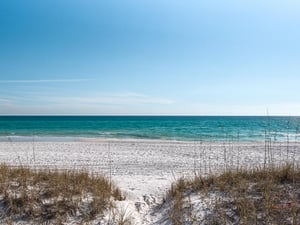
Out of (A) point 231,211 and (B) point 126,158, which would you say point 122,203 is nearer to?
(A) point 231,211

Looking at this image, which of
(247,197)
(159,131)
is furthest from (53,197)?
(159,131)

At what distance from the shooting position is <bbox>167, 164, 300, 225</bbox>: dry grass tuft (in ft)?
15.5

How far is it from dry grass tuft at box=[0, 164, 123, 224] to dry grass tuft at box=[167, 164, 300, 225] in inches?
53.0

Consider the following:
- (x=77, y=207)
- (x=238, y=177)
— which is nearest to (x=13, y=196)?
(x=77, y=207)

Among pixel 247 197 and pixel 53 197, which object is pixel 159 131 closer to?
pixel 53 197

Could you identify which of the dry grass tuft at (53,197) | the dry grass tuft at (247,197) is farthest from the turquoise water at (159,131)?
the dry grass tuft at (53,197)

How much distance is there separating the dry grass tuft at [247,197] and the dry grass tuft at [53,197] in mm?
1346

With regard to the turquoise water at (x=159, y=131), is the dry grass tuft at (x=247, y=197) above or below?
above

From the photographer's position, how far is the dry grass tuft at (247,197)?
4.72 meters

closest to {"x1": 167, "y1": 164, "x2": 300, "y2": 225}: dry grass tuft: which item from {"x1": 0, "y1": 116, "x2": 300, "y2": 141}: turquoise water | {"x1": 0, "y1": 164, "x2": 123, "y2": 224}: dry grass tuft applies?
{"x1": 0, "y1": 164, "x2": 123, "y2": 224}: dry grass tuft

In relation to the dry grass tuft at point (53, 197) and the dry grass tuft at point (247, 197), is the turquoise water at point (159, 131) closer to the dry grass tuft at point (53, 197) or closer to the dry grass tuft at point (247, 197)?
the dry grass tuft at point (247, 197)

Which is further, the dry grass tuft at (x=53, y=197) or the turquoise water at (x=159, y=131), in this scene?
the turquoise water at (x=159, y=131)

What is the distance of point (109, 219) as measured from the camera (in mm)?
5094

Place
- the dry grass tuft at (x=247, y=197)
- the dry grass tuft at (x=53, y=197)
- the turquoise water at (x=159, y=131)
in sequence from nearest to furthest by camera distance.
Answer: the dry grass tuft at (x=247, y=197) < the dry grass tuft at (x=53, y=197) < the turquoise water at (x=159, y=131)
